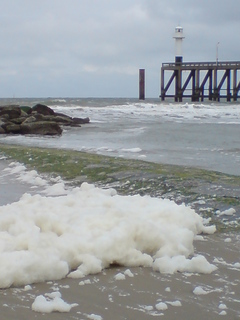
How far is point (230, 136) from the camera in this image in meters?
16.7

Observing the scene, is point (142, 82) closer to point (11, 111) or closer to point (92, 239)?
point (11, 111)

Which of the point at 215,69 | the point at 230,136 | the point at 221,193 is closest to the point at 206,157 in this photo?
the point at 221,193

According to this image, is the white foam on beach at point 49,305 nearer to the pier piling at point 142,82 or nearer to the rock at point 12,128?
the rock at point 12,128

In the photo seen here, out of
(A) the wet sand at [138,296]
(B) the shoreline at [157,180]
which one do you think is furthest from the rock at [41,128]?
(A) the wet sand at [138,296]

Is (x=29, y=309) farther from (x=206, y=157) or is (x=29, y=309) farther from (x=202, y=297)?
(x=206, y=157)

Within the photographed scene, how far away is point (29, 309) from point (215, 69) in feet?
132

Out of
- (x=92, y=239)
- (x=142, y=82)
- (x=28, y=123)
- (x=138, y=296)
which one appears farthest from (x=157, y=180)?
(x=142, y=82)

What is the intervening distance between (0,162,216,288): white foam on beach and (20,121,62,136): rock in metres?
13.4

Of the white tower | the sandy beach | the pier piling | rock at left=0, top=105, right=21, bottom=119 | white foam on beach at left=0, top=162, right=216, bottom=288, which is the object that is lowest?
the sandy beach

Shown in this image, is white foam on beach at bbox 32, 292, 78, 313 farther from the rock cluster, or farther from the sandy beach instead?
the rock cluster

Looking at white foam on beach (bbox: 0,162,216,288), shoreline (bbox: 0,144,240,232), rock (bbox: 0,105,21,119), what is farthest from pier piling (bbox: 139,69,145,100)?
white foam on beach (bbox: 0,162,216,288)

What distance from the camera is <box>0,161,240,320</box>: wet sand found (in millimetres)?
2916

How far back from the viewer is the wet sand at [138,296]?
292cm

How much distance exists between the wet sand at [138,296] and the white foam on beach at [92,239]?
0.08 metres
